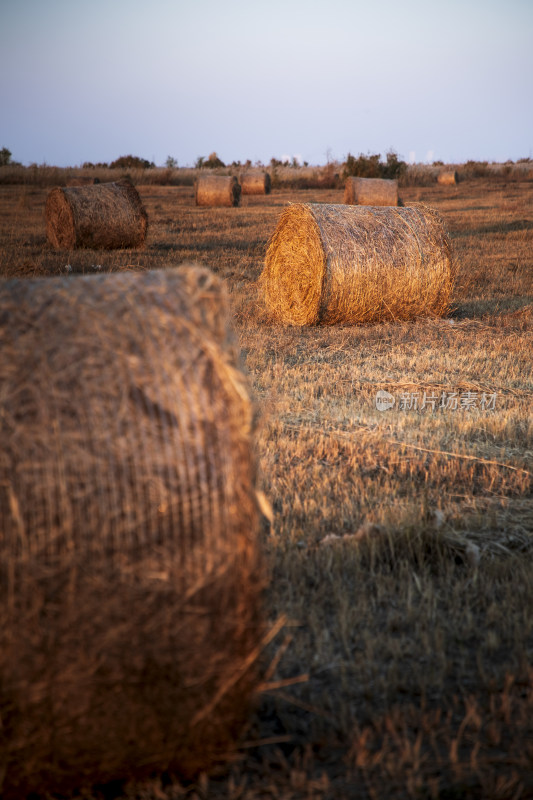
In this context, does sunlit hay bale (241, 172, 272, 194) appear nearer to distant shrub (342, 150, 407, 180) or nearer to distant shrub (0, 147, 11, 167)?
distant shrub (342, 150, 407, 180)

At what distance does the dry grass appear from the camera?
90.1 inches

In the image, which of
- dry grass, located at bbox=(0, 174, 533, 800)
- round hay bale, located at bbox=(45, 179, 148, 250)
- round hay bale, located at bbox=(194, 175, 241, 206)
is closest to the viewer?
dry grass, located at bbox=(0, 174, 533, 800)

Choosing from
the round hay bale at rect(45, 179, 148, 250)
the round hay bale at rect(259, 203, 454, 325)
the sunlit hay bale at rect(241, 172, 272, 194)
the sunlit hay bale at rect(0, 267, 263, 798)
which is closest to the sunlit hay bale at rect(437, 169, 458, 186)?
the sunlit hay bale at rect(241, 172, 272, 194)

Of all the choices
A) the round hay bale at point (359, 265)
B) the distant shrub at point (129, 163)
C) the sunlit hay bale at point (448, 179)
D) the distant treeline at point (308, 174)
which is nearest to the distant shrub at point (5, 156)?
the distant treeline at point (308, 174)

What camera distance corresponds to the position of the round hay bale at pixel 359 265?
29.9 ft

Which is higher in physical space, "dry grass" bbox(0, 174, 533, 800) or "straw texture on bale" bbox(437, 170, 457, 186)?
"straw texture on bale" bbox(437, 170, 457, 186)

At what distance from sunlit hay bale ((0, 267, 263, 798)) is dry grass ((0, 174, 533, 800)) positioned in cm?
26

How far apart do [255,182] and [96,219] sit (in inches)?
622

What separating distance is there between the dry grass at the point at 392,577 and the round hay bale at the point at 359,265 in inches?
43.5

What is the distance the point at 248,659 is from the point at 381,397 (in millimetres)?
4218

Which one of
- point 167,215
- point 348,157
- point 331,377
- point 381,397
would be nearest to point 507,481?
point 381,397

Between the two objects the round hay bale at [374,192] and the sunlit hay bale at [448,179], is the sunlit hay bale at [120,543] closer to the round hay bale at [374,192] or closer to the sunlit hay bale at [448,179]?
the round hay bale at [374,192]

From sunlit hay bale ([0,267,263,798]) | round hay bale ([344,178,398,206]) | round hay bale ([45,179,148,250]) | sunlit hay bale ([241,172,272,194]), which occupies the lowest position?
sunlit hay bale ([0,267,263,798])

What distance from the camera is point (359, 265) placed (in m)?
9.13
